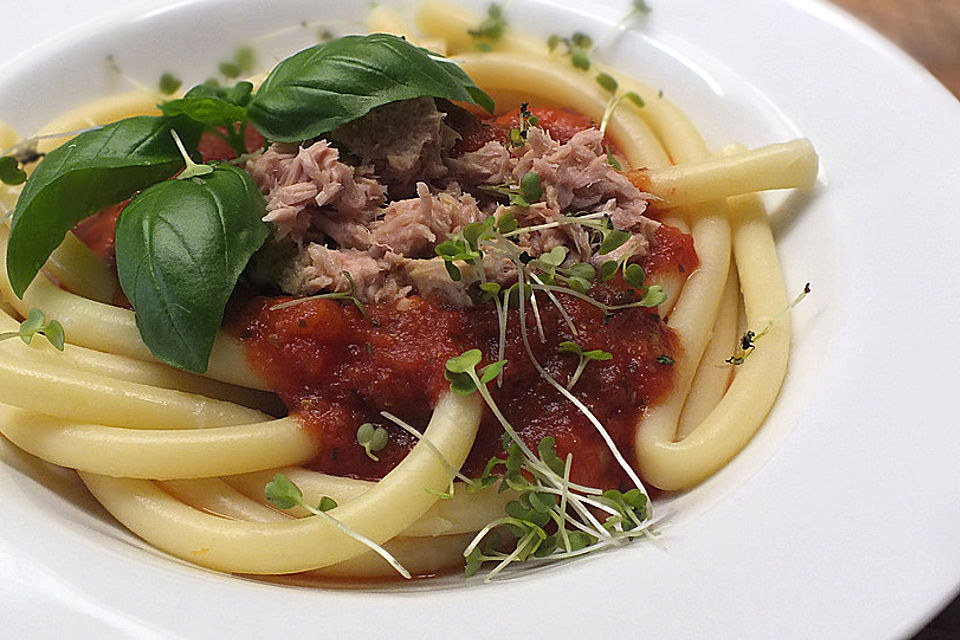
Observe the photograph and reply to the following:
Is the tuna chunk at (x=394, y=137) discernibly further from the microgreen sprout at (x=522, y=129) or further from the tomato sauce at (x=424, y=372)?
the tomato sauce at (x=424, y=372)

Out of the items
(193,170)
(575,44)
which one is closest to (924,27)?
(575,44)

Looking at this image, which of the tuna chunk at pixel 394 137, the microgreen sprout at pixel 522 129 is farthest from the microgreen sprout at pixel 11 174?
the microgreen sprout at pixel 522 129

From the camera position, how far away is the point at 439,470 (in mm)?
2293

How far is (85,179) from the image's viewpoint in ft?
8.04

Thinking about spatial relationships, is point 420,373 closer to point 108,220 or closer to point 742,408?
point 742,408

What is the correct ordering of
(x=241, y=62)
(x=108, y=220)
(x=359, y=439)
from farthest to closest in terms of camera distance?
1. (x=241, y=62)
2. (x=108, y=220)
3. (x=359, y=439)

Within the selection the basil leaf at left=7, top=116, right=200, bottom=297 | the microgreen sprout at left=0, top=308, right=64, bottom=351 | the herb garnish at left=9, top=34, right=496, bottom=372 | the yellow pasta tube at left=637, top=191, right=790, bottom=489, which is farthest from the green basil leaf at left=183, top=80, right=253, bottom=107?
the yellow pasta tube at left=637, top=191, right=790, bottom=489

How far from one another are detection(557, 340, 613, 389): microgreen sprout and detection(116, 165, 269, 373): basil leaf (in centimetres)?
82

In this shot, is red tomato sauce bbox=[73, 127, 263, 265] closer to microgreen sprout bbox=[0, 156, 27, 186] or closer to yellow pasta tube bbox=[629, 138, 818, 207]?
microgreen sprout bbox=[0, 156, 27, 186]

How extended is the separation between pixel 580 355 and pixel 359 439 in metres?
0.62

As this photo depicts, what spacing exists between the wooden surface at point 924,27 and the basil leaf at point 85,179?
3128 millimetres

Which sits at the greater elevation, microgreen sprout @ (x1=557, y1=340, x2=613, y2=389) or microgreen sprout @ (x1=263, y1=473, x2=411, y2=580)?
microgreen sprout @ (x1=557, y1=340, x2=613, y2=389)

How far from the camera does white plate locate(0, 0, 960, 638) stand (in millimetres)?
1944

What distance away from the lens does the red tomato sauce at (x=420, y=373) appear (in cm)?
245
